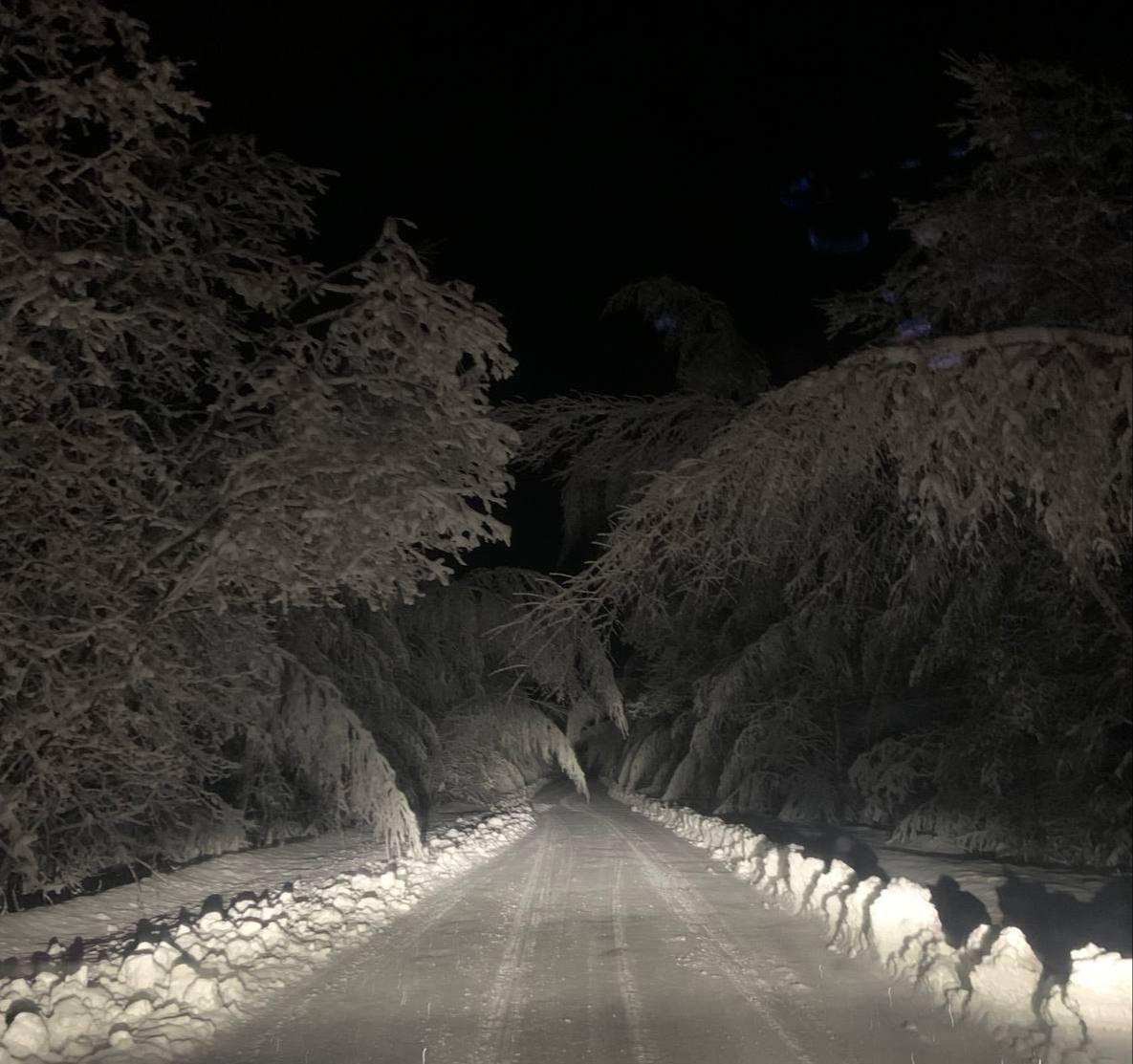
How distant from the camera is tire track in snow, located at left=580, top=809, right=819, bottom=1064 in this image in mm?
5676

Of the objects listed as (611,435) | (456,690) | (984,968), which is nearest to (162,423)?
(611,435)

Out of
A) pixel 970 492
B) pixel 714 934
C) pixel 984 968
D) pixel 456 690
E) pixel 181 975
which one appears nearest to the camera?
pixel 984 968

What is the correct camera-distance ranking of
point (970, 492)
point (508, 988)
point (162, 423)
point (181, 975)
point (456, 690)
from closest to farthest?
1. point (181, 975)
2. point (508, 988)
3. point (970, 492)
4. point (162, 423)
5. point (456, 690)

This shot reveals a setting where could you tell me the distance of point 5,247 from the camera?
6586 millimetres

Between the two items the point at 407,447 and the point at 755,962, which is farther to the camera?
the point at 407,447

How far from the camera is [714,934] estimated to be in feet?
26.9

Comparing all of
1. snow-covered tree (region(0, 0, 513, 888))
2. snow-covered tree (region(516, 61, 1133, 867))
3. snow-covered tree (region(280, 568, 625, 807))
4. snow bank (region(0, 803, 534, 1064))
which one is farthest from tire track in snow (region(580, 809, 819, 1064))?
snow-covered tree (region(280, 568, 625, 807))

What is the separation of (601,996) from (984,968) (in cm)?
229

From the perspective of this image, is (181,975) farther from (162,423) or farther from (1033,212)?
(1033,212)

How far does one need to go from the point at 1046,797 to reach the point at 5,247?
11838mm

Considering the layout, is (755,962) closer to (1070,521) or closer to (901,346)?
(1070,521)

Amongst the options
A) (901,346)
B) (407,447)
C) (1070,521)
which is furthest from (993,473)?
(407,447)

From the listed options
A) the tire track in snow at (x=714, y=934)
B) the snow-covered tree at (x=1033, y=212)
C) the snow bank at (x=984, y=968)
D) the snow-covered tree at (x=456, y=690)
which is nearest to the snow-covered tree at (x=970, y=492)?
the snow-covered tree at (x=1033, y=212)

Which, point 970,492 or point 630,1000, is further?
point 970,492
